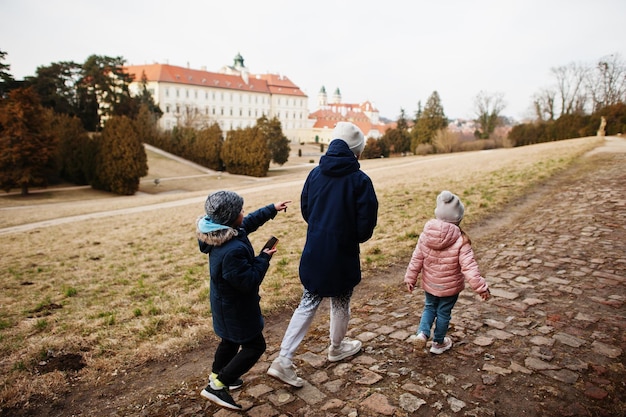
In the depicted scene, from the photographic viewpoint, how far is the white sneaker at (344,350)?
3.64m

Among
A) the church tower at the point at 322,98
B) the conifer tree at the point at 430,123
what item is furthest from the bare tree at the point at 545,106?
the church tower at the point at 322,98

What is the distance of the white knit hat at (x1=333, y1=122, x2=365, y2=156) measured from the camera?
10.5 feet

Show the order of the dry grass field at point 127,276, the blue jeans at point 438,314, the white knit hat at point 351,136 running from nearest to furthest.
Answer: the white knit hat at point 351,136
the blue jeans at point 438,314
the dry grass field at point 127,276

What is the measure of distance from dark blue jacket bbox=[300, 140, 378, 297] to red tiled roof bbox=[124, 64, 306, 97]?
77.3 meters

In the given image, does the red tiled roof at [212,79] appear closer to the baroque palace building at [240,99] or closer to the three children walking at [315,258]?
the baroque palace building at [240,99]

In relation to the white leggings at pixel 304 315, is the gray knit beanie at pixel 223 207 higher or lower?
higher

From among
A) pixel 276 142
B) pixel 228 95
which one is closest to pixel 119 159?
pixel 276 142

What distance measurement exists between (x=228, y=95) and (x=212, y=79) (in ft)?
17.3

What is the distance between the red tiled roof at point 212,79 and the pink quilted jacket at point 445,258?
77503 millimetres

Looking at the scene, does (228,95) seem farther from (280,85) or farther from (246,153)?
(246,153)

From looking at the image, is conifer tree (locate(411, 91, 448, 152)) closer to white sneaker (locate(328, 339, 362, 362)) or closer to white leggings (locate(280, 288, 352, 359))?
white sneaker (locate(328, 339, 362, 362))

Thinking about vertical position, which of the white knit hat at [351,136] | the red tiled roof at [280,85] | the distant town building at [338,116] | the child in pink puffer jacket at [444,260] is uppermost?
the red tiled roof at [280,85]

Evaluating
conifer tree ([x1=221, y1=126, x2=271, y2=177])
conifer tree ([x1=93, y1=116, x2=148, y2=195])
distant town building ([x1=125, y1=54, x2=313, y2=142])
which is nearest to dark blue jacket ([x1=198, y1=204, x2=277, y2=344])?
conifer tree ([x1=93, y1=116, x2=148, y2=195])

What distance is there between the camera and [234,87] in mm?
94250
